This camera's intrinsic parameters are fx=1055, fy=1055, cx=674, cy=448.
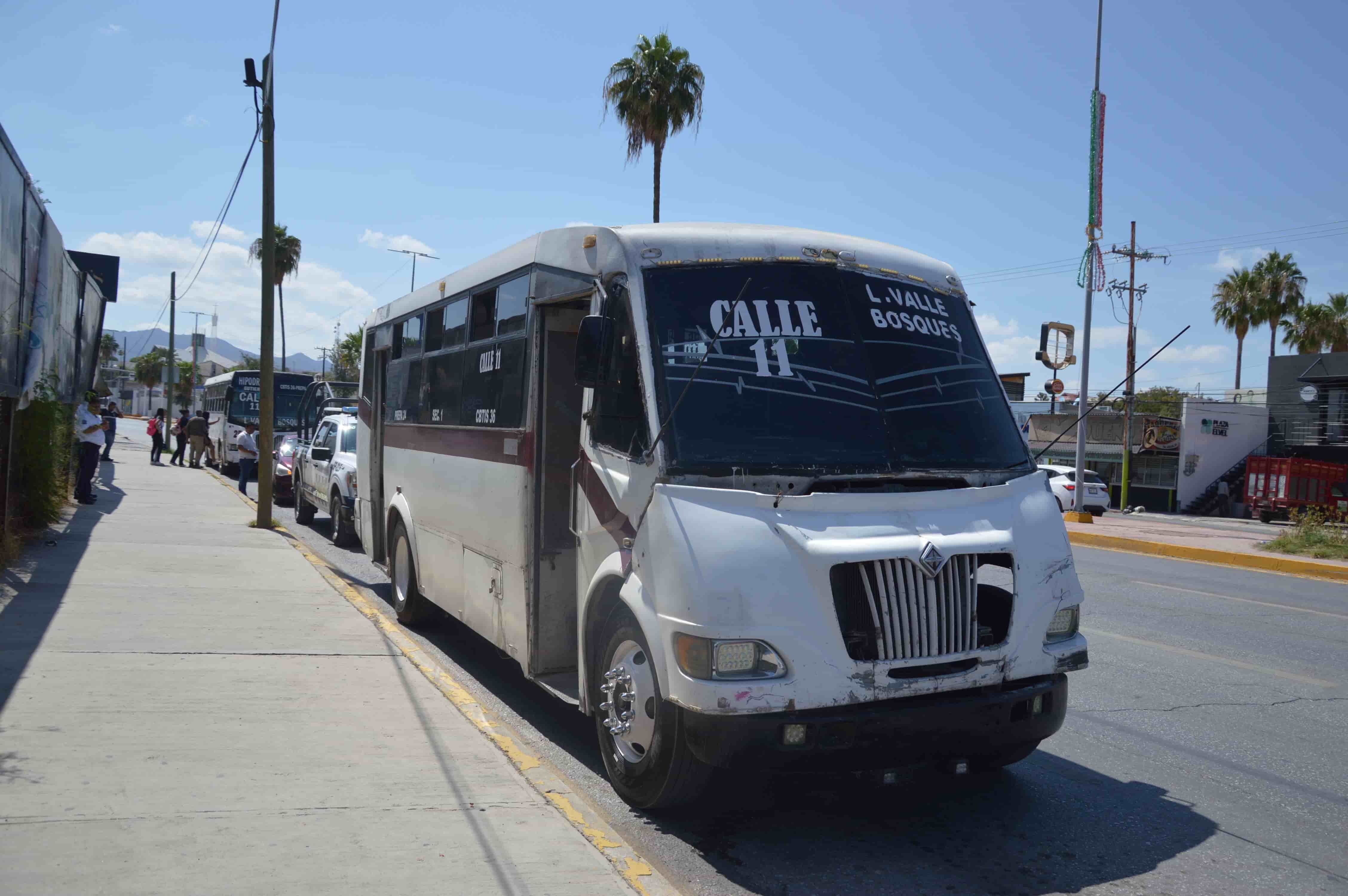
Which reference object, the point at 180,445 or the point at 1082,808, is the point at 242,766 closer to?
the point at 1082,808

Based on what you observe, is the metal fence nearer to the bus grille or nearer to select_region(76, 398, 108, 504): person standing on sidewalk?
select_region(76, 398, 108, 504): person standing on sidewalk

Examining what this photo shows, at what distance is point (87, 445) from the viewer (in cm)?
1633

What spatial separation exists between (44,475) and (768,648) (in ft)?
37.4

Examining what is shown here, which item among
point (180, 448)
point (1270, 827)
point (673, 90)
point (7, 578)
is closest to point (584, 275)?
point (1270, 827)

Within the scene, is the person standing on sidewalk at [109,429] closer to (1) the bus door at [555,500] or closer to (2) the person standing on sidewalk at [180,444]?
(2) the person standing on sidewalk at [180,444]

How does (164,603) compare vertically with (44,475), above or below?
below

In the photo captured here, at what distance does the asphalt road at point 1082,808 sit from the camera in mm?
4250

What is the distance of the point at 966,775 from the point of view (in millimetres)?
5434

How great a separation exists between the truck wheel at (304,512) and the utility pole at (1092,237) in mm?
16641

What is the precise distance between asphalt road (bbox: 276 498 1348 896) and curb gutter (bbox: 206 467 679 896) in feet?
0.60

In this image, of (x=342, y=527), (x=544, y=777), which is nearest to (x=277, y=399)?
(x=342, y=527)

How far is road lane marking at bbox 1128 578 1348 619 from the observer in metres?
11.4

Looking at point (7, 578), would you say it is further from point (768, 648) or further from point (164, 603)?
point (768, 648)

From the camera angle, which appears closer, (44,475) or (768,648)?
(768,648)
